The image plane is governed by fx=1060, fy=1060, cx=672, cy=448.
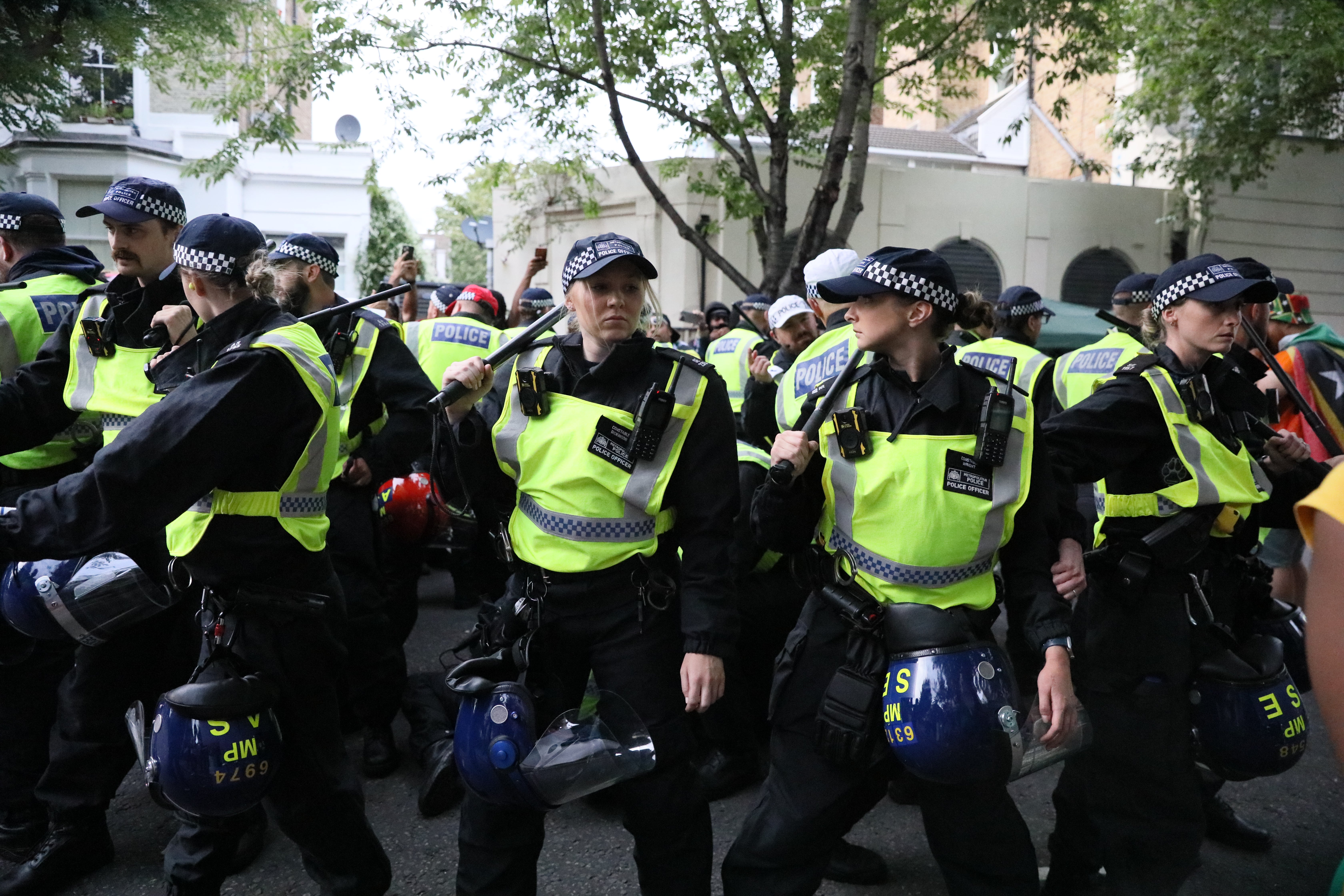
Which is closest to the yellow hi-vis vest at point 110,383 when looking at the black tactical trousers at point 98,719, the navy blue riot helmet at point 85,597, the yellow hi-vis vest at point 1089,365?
the navy blue riot helmet at point 85,597

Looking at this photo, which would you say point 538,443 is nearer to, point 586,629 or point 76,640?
point 586,629

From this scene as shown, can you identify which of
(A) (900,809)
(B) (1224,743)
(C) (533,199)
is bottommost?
(A) (900,809)

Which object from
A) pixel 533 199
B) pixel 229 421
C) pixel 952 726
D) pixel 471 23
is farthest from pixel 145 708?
pixel 533 199

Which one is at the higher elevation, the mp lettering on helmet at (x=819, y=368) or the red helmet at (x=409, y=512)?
the mp lettering on helmet at (x=819, y=368)

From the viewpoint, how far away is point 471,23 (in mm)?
10539

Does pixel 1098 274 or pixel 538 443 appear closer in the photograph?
pixel 538 443

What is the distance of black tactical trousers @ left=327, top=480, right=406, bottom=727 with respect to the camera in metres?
4.36

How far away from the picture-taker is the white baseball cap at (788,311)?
567 cm

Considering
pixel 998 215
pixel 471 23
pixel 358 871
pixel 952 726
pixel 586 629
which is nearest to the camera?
pixel 952 726

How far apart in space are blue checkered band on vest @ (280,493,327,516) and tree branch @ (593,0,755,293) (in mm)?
7582

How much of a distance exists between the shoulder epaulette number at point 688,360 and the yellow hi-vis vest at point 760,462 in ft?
3.51

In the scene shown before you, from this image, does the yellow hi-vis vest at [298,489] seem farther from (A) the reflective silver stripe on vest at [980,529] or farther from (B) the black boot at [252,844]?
(A) the reflective silver stripe on vest at [980,529]

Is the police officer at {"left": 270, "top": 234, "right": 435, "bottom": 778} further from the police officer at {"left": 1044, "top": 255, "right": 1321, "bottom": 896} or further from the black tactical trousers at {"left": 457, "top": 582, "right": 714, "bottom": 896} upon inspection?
the police officer at {"left": 1044, "top": 255, "right": 1321, "bottom": 896}

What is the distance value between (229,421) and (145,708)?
106 centimetres
